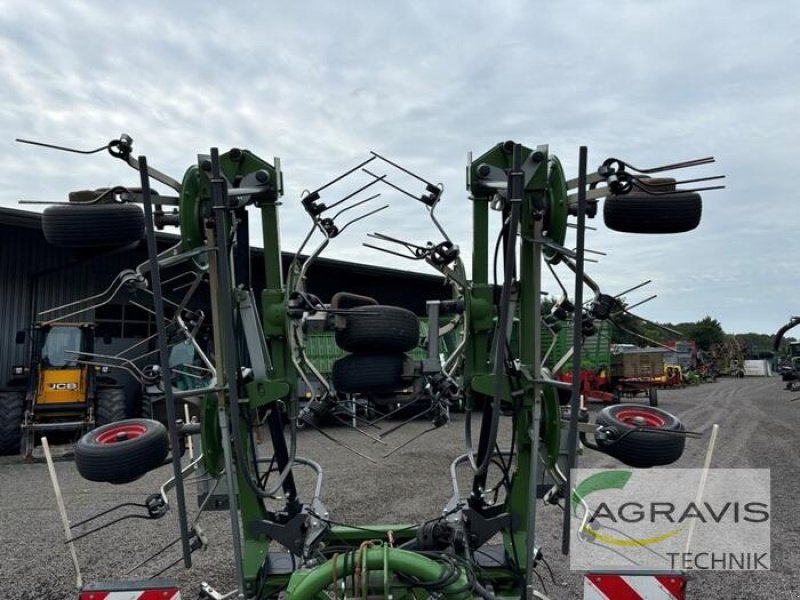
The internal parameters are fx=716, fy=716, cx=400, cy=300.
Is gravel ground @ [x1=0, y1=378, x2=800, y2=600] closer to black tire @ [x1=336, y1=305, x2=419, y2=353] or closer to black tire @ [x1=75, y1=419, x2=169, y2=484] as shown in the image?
black tire @ [x1=75, y1=419, x2=169, y2=484]

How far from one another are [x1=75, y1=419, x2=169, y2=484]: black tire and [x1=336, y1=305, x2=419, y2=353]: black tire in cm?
98

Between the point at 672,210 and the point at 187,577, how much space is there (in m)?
4.34

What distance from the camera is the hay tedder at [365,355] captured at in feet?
10.2

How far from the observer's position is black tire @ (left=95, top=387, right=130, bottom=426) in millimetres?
12891

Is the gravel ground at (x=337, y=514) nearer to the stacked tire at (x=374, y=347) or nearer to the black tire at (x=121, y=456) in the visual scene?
the black tire at (x=121, y=456)

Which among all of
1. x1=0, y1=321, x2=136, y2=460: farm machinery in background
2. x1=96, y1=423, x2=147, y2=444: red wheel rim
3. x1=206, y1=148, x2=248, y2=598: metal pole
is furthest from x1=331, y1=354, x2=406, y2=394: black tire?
x1=0, y1=321, x2=136, y2=460: farm machinery in background

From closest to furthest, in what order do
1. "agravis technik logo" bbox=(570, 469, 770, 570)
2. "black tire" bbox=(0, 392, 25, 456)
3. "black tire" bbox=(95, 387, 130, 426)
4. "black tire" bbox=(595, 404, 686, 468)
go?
"black tire" bbox=(595, 404, 686, 468) → "agravis technik logo" bbox=(570, 469, 770, 570) → "black tire" bbox=(0, 392, 25, 456) → "black tire" bbox=(95, 387, 130, 426)

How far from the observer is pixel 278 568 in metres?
3.66

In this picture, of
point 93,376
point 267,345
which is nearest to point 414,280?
point 93,376

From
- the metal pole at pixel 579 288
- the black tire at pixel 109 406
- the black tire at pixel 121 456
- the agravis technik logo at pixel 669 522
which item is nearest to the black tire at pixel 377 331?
the metal pole at pixel 579 288

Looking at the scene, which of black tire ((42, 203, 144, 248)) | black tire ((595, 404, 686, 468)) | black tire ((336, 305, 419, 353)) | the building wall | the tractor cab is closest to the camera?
black tire ((42, 203, 144, 248))

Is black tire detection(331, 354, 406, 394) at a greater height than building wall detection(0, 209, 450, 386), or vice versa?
building wall detection(0, 209, 450, 386)

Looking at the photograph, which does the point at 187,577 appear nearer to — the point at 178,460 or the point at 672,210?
the point at 178,460

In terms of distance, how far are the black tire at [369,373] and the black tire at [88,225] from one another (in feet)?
3.81
